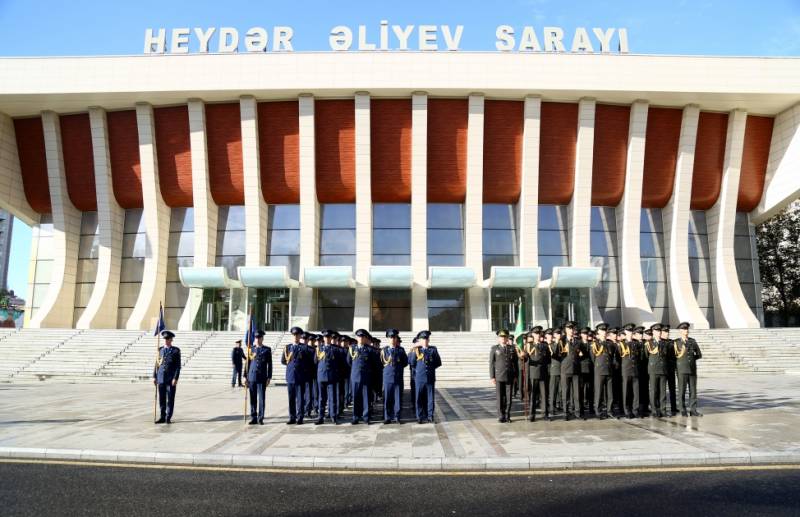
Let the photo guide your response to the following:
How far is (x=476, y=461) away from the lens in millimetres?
7590

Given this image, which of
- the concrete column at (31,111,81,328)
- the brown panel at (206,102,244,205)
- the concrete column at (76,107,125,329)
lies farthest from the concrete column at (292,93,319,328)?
the concrete column at (31,111,81,328)

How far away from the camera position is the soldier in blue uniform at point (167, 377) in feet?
37.6

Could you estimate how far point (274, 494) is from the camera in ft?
20.4

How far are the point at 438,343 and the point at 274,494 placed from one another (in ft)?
68.7

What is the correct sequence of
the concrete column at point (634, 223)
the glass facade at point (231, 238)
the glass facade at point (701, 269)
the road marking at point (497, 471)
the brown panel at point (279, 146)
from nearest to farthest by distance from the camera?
the road marking at point (497, 471) → the concrete column at point (634, 223) → the brown panel at point (279, 146) → the glass facade at point (231, 238) → the glass facade at point (701, 269)

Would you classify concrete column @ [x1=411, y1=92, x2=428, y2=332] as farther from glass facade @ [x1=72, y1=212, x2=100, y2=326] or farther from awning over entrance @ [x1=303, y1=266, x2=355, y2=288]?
glass facade @ [x1=72, y1=212, x2=100, y2=326]

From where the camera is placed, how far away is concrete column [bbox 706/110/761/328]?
111 feet

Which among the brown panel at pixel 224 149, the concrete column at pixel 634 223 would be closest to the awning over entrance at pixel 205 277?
the brown panel at pixel 224 149

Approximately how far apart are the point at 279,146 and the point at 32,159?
17.8m

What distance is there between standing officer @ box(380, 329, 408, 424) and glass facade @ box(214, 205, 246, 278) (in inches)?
1019

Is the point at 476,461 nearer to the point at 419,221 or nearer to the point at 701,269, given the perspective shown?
the point at 419,221

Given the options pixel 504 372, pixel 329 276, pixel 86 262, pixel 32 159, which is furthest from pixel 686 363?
pixel 32 159

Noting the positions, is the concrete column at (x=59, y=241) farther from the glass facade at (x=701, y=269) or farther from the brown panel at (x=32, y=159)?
the glass facade at (x=701, y=269)

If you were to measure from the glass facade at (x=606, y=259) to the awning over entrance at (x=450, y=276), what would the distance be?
9.99 meters
